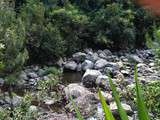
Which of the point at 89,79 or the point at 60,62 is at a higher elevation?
the point at 89,79

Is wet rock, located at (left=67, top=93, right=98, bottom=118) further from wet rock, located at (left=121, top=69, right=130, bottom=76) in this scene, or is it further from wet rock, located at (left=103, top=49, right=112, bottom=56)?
wet rock, located at (left=103, top=49, right=112, bottom=56)

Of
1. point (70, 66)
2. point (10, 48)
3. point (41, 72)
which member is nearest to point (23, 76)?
point (41, 72)

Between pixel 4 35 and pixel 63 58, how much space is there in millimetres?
3746

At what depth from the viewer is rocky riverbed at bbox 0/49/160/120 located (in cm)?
881

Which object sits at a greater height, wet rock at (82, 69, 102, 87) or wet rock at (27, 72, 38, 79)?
wet rock at (82, 69, 102, 87)

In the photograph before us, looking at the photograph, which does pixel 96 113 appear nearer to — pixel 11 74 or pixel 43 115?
pixel 43 115

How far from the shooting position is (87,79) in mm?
12242

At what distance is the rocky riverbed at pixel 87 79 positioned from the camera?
881cm

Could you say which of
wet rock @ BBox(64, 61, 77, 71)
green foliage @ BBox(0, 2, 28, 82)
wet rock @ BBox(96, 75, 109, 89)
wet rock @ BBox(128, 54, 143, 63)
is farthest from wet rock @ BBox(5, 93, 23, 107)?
wet rock @ BBox(128, 54, 143, 63)

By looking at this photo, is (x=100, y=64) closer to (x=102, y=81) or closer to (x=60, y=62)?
(x=60, y=62)

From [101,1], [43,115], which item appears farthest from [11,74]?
[101,1]

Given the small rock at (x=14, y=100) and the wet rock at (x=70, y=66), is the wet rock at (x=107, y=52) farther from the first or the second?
the small rock at (x=14, y=100)

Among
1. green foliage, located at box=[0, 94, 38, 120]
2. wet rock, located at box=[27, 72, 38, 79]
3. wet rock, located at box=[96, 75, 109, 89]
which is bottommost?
wet rock, located at box=[27, 72, 38, 79]

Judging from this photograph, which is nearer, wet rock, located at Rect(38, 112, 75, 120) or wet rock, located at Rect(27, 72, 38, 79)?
wet rock, located at Rect(38, 112, 75, 120)
